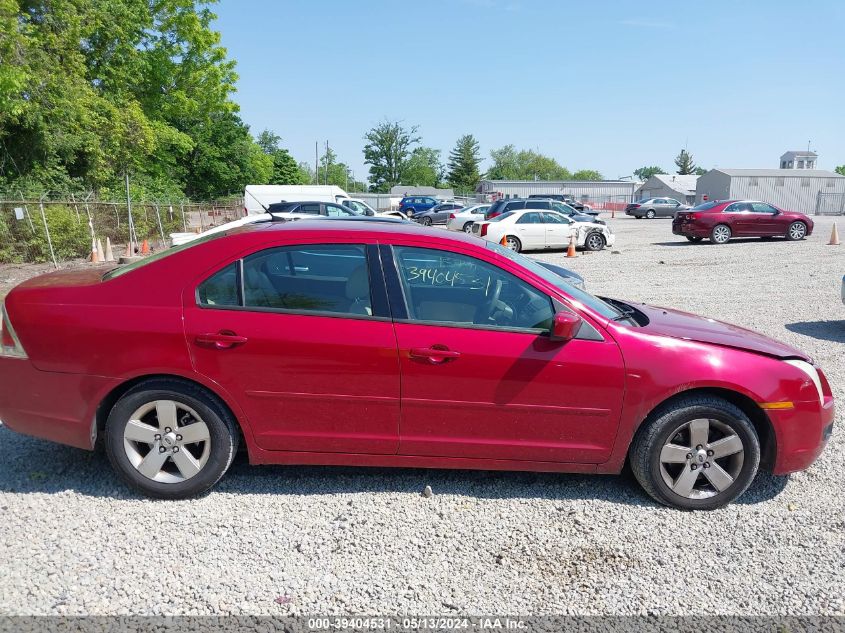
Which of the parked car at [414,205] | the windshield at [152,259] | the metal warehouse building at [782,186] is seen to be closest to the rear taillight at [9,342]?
the windshield at [152,259]

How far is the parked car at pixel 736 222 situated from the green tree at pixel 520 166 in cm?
11477

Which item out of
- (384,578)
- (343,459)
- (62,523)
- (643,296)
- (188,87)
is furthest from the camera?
(188,87)

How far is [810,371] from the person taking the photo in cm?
379

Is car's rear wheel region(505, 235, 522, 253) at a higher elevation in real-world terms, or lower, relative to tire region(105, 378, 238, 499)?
lower

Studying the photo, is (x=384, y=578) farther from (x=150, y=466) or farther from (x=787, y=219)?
(x=787, y=219)

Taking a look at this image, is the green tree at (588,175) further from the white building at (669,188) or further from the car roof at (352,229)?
the car roof at (352,229)

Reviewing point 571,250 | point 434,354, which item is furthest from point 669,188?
point 434,354

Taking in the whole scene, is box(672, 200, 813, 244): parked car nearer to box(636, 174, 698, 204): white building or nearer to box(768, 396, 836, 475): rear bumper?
box(768, 396, 836, 475): rear bumper

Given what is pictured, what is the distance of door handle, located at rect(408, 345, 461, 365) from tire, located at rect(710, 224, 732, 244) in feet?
68.3

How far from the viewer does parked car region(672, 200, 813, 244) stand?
21641mm

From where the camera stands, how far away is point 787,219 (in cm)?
2228

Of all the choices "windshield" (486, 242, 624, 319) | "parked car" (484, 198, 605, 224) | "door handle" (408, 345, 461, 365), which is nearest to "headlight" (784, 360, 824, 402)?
"windshield" (486, 242, 624, 319)

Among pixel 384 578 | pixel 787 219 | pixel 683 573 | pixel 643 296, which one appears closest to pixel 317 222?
pixel 384 578

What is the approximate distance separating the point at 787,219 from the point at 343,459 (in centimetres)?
2327
